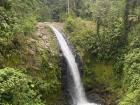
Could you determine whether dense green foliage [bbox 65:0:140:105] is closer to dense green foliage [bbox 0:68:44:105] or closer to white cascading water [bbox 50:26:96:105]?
white cascading water [bbox 50:26:96:105]

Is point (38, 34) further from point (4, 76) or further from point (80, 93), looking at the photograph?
point (4, 76)

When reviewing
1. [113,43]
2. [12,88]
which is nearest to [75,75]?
[113,43]

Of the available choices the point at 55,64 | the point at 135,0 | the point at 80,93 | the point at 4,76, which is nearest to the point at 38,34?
the point at 55,64

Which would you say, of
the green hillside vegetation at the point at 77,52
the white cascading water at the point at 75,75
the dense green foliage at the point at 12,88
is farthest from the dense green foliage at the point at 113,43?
the dense green foliage at the point at 12,88

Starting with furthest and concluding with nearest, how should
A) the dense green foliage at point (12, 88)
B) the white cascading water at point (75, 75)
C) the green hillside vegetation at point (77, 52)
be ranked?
1. the white cascading water at point (75, 75)
2. the green hillside vegetation at point (77, 52)
3. the dense green foliage at point (12, 88)

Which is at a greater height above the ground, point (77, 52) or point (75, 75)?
point (77, 52)

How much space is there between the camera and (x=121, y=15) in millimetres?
23281

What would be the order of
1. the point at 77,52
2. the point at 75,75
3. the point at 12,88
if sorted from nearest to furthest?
1. the point at 12,88
2. the point at 75,75
3. the point at 77,52

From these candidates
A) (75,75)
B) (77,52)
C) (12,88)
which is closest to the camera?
(12,88)

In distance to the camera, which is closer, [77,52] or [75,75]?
[75,75]

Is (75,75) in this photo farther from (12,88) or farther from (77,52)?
(12,88)

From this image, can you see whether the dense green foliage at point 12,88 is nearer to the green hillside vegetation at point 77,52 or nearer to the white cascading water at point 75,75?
the green hillside vegetation at point 77,52

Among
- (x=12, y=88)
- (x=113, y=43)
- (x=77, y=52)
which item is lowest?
(x=77, y=52)

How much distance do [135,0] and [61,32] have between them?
7083 millimetres
